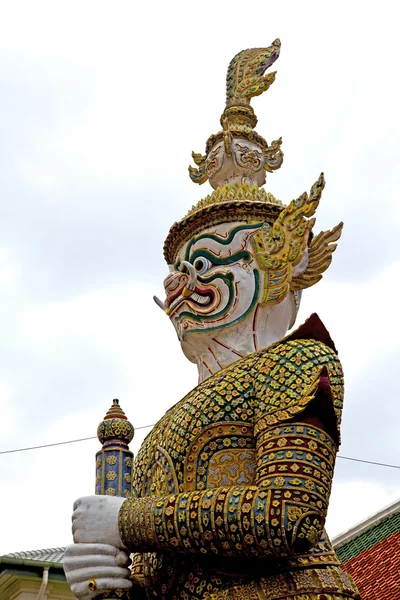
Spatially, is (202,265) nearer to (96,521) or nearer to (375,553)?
(96,521)

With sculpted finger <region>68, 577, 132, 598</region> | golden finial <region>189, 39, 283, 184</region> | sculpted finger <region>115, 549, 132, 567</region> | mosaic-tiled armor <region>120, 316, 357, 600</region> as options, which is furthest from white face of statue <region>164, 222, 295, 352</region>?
sculpted finger <region>68, 577, 132, 598</region>

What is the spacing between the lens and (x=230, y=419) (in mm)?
4594

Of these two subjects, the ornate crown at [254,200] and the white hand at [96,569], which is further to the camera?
the ornate crown at [254,200]

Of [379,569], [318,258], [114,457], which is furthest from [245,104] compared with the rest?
[379,569]

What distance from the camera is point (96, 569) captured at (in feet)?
14.3

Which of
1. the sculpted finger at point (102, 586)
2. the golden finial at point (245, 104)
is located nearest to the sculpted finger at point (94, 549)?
the sculpted finger at point (102, 586)

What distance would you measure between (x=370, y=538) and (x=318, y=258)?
3.71 m

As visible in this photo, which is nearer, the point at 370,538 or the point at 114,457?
the point at 114,457

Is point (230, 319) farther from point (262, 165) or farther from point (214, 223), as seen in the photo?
point (262, 165)

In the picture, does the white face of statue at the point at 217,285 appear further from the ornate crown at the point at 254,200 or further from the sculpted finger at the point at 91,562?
the sculpted finger at the point at 91,562

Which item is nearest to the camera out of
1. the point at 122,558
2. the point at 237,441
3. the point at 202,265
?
the point at 122,558

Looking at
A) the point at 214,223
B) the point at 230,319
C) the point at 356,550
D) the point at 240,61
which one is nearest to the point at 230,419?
the point at 230,319

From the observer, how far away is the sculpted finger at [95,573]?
4.34 m

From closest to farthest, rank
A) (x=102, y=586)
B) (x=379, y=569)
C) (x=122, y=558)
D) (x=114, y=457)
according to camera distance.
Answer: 1. (x=102, y=586)
2. (x=122, y=558)
3. (x=114, y=457)
4. (x=379, y=569)
